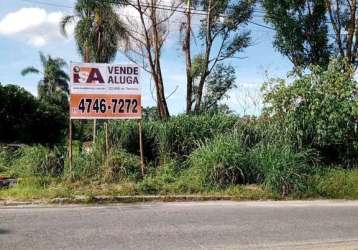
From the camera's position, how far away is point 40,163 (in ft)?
43.4

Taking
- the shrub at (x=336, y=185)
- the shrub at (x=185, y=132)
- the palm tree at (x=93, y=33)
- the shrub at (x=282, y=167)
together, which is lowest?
the shrub at (x=336, y=185)

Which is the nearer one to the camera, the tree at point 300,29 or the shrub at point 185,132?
the shrub at point 185,132

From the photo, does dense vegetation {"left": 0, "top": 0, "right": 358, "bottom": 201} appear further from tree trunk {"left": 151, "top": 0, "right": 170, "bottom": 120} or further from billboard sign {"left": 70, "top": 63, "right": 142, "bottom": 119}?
tree trunk {"left": 151, "top": 0, "right": 170, "bottom": 120}

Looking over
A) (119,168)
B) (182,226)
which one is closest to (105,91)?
(119,168)

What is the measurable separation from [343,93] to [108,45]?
20.1 m

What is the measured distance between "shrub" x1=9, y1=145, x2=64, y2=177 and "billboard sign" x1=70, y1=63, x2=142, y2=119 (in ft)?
3.91

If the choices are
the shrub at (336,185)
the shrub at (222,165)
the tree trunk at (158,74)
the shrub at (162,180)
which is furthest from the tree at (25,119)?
the shrub at (336,185)

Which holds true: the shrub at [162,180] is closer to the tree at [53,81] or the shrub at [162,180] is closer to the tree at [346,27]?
the tree at [346,27]

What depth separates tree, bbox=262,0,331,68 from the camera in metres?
25.6

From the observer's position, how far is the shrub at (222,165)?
1262 centimetres

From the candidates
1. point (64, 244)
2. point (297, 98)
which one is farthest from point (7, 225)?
point (297, 98)

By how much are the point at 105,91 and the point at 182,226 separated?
5778mm

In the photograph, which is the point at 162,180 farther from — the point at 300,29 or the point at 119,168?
the point at 300,29

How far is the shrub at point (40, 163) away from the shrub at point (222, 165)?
336 cm
